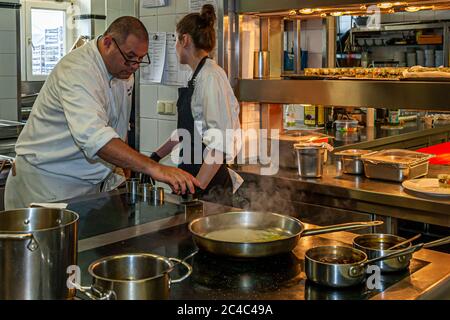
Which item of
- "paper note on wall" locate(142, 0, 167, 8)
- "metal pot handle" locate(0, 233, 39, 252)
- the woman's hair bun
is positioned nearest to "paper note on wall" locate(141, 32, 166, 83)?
"paper note on wall" locate(142, 0, 167, 8)

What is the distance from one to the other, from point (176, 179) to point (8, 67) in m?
4.13

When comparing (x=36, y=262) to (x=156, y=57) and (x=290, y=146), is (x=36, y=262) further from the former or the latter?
(x=156, y=57)

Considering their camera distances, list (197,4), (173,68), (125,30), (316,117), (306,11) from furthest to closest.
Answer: (316,117), (173,68), (197,4), (306,11), (125,30)

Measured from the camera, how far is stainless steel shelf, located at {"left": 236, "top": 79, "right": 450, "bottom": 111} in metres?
2.65

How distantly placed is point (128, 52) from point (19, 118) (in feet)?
11.2

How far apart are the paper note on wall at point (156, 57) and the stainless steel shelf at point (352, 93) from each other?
601mm

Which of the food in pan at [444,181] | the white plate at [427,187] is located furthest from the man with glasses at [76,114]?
the food in pan at [444,181]

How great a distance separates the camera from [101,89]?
2453 millimetres

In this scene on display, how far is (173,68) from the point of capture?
364 centimetres

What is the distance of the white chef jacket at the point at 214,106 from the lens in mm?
2861

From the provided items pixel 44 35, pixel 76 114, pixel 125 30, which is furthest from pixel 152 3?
pixel 44 35

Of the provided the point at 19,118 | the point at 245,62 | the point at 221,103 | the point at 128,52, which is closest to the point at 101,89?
the point at 128,52

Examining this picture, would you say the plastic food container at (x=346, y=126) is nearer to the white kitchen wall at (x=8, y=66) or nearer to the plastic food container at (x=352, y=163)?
the plastic food container at (x=352, y=163)

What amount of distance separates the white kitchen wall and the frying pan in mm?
4239
